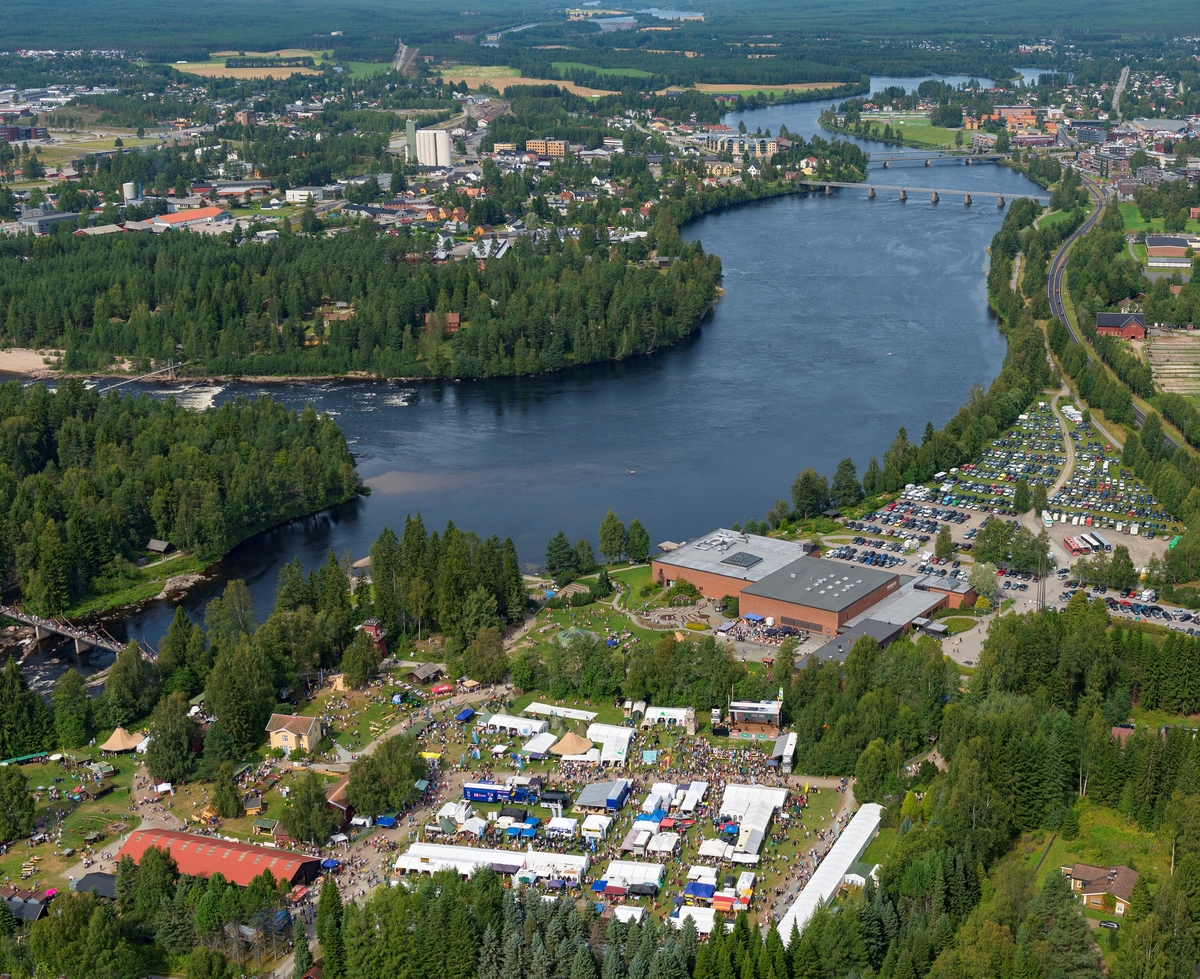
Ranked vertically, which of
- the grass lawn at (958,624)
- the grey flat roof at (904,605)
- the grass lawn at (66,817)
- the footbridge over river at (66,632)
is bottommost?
the footbridge over river at (66,632)

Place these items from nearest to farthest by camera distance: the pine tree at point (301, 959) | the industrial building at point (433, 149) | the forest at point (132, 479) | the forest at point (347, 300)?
the pine tree at point (301, 959) → the forest at point (132, 479) → the forest at point (347, 300) → the industrial building at point (433, 149)

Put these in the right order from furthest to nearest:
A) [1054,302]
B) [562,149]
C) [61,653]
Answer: [562,149] → [1054,302] → [61,653]

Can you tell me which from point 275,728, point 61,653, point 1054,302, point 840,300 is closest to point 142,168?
point 840,300

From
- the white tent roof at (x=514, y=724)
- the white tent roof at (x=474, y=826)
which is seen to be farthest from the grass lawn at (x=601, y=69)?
the white tent roof at (x=474, y=826)

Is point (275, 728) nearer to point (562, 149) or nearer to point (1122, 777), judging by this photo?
point (1122, 777)

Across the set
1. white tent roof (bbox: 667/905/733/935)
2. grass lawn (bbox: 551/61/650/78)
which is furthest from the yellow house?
grass lawn (bbox: 551/61/650/78)

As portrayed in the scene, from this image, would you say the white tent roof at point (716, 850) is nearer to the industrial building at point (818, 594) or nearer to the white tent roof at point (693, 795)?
the white tent roof at point (693, 795)
